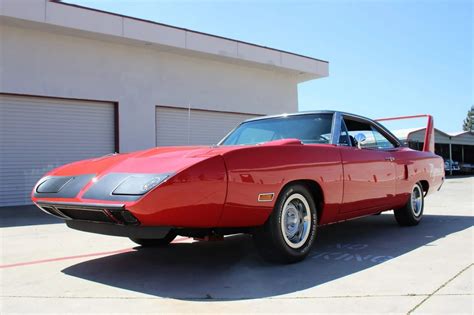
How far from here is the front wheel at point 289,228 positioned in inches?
157

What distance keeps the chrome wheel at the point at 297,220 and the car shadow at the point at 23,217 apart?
17.3 ft

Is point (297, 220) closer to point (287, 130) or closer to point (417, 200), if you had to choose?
point (287, 130)

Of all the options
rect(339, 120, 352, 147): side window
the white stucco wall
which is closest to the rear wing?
rect(339, 120, 352, 147): side window

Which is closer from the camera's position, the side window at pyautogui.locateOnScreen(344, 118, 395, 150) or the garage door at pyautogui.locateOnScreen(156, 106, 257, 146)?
the side window at pyautogui.locateOnScreen(344, 118, 395, 150)

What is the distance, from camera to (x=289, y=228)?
4262 mm

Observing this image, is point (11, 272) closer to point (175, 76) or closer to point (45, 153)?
point (45, 153)

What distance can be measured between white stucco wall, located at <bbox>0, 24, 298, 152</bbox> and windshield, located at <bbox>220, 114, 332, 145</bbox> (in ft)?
26.7

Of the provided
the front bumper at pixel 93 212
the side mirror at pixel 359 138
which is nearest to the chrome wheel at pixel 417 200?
the side mirror at pixel 359 138

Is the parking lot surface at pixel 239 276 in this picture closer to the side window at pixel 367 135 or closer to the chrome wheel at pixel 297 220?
the chrome wheel at pixel 297 220

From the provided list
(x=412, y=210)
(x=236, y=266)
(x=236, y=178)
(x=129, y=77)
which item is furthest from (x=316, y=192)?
(x=129, y=77)

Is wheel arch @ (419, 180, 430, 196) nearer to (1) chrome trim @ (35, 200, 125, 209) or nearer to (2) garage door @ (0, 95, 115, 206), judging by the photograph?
(1) chrome trim @ (35, 200, 125, 209)

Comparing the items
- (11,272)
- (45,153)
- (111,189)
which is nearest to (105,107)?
(45,153)

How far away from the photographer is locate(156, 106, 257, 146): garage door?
14.3m

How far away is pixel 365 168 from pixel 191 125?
10.1 meters
